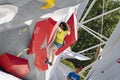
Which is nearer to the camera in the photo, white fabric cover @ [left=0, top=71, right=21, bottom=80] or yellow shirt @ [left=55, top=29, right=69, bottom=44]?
white fabric cover @ [left=0, top=71, right=21, bottom=80]

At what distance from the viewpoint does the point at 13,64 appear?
559cm

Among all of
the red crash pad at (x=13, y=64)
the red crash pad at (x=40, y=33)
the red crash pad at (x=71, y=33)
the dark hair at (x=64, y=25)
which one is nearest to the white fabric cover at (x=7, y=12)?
the red crash pad at (x=13, y=64)

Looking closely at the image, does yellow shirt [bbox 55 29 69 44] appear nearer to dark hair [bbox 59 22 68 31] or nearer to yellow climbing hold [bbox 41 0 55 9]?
dark hair [bbox 59 22 68 31]

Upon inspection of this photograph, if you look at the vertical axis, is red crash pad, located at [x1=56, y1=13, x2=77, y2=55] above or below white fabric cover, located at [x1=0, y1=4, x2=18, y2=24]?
below

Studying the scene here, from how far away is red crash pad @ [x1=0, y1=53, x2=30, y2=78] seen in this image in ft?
18.3

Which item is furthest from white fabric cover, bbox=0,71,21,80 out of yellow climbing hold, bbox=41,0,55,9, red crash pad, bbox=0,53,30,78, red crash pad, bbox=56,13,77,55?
red crash pad, bbox=56,13,77,55

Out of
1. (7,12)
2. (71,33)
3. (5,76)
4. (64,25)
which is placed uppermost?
(7,12)

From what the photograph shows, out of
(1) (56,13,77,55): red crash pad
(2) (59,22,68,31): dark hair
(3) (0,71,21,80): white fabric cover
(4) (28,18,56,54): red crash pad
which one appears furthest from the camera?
(1) (56,13,77,55): red crash pad

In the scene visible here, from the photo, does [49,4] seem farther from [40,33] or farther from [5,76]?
[5,76]

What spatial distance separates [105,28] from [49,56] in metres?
16.7

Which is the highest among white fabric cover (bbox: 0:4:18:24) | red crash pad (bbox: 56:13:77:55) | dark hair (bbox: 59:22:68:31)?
white fabric cover (bbox: 0:4:18:24)

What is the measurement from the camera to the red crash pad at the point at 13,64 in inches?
220

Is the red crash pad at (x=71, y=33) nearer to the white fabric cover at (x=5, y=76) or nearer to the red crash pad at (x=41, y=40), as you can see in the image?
the red crash pad at (x=41, y=40)

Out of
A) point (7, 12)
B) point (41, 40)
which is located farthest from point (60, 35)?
point (7, 12)
